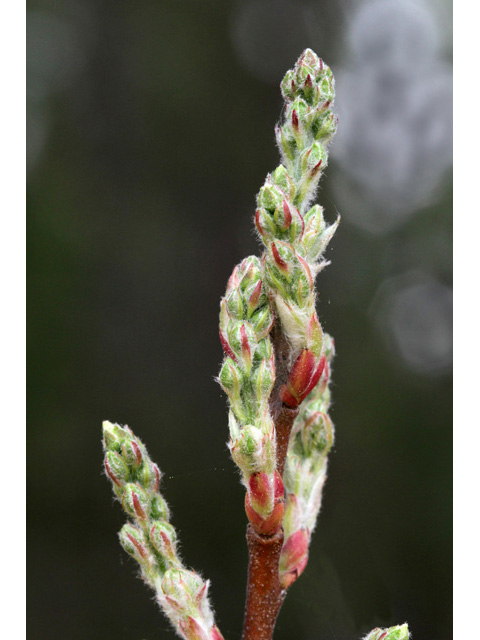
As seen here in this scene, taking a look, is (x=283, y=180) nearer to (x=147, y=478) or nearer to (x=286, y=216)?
(x=286, y=216)

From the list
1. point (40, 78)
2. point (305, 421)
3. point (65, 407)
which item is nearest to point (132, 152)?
point (40, 78)

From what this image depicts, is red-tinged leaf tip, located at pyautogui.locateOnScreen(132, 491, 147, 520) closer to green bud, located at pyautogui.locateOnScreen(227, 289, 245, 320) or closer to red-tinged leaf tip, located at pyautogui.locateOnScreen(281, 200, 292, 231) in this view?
green bud, located at pyautogui.locateOnScreen(227, 289, 245, 320)

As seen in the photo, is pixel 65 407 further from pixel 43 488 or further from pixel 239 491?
pixel 239 491

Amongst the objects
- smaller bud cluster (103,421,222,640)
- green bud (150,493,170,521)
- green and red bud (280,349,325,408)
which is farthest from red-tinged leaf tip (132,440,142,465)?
green and red bud (280,349,325,408)

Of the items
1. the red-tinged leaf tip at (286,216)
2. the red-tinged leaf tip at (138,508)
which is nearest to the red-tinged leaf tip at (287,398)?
the red-tinged leaf tip at (286,216)

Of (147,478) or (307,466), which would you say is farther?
(307,466)

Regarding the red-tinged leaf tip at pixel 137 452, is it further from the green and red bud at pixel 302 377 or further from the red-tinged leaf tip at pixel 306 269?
the red-tinged leaf tip at pixel 306 269

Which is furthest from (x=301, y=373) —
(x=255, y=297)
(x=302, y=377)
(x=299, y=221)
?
(x=299, y=221)
